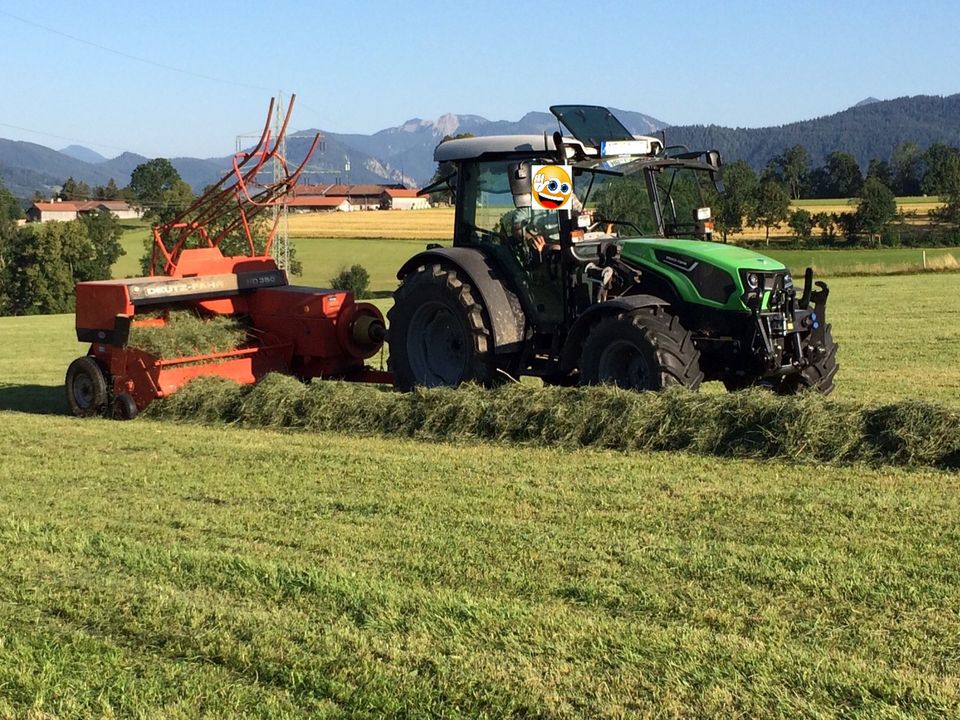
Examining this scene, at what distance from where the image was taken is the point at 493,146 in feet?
31.3

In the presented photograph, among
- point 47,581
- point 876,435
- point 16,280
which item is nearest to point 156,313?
point 47,581

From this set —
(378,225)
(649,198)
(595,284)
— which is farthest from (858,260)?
(378,225)

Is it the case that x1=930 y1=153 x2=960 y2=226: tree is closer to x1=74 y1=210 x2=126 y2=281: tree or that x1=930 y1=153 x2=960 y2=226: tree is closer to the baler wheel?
x1=74 y1=210 x2=126 y2=281: tree

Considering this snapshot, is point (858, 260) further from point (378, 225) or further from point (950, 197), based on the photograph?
point (378, 225)

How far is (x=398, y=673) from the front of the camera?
3758mm

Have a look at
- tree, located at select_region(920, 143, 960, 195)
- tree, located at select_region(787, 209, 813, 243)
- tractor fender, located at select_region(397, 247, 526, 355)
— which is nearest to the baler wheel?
tractor fender, located at select_region(397, 247, 526, 355)

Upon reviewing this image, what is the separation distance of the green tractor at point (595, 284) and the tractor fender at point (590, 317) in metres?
0.01

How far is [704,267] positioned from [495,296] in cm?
185

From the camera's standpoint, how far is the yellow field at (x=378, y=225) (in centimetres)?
7144

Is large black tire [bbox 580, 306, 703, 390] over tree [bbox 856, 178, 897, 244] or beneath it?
beneath

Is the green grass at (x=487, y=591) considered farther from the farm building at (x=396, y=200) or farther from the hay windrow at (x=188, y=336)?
the farm building at (x=396, y=200)

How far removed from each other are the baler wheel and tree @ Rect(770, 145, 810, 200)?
93.6m

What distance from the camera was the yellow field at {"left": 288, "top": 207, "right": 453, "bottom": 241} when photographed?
234 feet

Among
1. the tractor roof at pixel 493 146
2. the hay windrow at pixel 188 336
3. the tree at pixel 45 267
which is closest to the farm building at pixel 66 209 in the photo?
the tree at pixel 45 267
